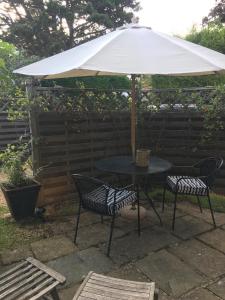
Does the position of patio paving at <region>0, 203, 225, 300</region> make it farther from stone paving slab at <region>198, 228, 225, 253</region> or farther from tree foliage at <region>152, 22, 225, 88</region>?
tree foliage at <region>152, 22, 225, 88</region>

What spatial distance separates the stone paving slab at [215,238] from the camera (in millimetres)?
3416

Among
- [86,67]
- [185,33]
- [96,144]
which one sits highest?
[185,33]

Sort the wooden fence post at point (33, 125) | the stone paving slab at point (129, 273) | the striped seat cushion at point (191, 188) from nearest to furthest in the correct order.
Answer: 1. the stone paving slab at point (129, 273)
2. the striped seat cushion at point (191, 188)
3. the wooden fence post at point (33, 125)

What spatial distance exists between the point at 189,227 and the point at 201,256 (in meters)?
0.68

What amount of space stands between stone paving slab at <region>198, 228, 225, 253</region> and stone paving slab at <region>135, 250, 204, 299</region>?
1.78 ft

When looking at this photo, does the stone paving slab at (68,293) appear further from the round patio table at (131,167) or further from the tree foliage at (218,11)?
the tree foliage at (218,11)

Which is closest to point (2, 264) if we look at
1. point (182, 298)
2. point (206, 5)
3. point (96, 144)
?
point (182, 298)

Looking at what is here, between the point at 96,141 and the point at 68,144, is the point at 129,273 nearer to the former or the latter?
the point at 68,144

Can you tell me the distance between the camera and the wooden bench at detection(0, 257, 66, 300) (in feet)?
6.37

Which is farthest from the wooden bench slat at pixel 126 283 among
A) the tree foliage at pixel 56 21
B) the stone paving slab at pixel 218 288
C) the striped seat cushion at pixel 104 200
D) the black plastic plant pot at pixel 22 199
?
the tree foliage at pixel 56 21

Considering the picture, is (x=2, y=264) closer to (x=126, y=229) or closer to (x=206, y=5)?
(x=126, y=229)

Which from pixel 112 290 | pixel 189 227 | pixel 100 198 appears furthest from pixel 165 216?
pixel 112 290

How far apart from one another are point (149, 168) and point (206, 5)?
1608 centimetres

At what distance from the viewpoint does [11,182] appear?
4.14 metres
